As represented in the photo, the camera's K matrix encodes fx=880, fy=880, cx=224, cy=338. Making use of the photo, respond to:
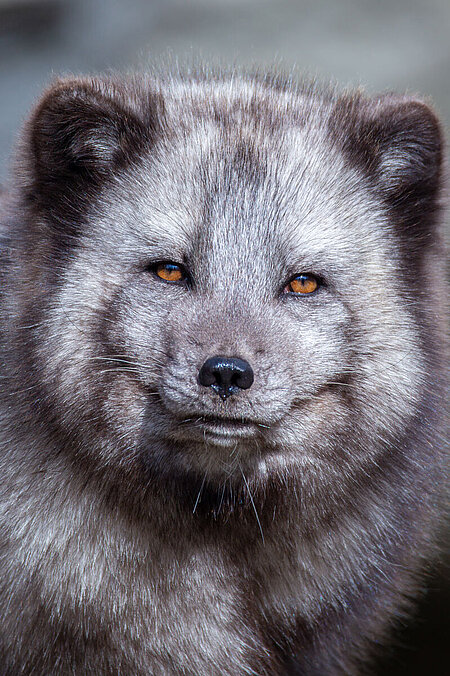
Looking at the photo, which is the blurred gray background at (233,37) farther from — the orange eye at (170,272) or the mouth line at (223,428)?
the mouth line at (223,428)

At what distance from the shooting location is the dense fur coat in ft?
6.35

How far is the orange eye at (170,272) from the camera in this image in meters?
1.96

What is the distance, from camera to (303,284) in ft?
6.53

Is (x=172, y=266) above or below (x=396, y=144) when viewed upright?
below

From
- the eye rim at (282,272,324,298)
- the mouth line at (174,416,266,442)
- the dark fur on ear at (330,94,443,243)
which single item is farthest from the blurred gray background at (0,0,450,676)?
the mouth line at (174,416,266,442)

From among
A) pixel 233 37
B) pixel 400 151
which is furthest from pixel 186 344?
pixel 233 37

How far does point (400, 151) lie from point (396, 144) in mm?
20

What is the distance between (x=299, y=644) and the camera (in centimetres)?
235

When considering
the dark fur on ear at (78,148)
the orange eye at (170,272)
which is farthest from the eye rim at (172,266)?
the dark fur on ear at (78,148)

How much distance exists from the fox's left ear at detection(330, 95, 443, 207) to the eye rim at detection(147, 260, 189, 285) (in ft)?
1.69

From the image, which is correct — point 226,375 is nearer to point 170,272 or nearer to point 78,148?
point 170,272

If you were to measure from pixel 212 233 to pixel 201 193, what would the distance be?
0.11 m

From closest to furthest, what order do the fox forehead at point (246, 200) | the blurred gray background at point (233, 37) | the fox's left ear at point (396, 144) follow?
the fox forehead at point (246, 200) < the fox's left ear at point (396, 144) < the blurred gray background at point (233, 37)

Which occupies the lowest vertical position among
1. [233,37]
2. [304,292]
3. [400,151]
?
[304,292]
